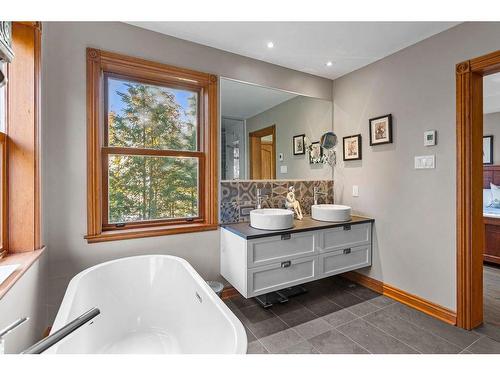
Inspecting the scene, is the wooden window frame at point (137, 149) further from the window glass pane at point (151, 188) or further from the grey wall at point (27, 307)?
the grey wall at point (27, 307)

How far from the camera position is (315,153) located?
9.77 ft

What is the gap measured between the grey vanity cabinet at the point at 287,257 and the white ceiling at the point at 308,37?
5.55 ft

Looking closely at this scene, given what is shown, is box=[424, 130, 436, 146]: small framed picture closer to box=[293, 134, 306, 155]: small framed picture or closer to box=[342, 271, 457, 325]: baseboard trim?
box=[293, 134, 306, 155]: small framed picture

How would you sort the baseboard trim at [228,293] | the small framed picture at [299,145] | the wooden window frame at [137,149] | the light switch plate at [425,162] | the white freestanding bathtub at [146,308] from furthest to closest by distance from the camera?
the small framed picture at [299,145] < the baseboard trim at [228,293] < the light switch plate at [425,162] < the wooden window frame at [137,149] < the white freestanding bathtub at [146,308]

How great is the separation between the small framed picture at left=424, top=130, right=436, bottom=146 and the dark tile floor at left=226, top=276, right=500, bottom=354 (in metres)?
1.47


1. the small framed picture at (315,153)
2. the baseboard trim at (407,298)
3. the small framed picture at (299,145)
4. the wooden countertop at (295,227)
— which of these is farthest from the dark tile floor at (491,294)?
the small framed picture at (299,145)

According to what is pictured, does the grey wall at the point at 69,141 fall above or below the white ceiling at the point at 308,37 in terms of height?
below

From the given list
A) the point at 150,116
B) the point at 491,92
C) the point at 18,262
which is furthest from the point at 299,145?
the point at 491,92

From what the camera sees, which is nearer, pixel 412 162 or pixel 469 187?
pixel 469 187

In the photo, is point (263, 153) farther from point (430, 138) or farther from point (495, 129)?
point (495, 129)

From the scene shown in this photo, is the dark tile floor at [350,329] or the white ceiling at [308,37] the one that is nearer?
the dark tile floor at [350,329]

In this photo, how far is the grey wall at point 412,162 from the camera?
200cm

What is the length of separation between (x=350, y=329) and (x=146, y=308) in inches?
62.2
